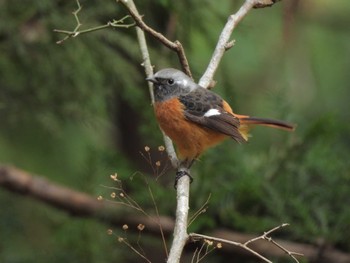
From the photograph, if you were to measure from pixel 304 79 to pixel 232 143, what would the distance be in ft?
5.49

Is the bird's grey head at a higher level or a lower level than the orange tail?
higher

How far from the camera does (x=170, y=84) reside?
4.98 metres

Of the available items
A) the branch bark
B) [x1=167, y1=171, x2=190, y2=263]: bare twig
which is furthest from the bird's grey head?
the branch bark

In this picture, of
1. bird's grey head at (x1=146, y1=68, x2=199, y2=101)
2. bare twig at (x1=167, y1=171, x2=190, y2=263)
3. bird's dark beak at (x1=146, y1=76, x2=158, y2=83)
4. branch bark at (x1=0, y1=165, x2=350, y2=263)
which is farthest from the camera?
branch bark at (x1=0, y1=165, x2=350, y2=263)

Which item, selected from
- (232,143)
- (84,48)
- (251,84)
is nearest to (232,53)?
(251,84)

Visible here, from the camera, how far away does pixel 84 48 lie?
5738 millimetres

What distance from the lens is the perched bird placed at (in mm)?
4910

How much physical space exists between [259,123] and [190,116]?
1.52 ft

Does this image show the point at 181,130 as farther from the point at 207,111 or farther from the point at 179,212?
the point at 179,212

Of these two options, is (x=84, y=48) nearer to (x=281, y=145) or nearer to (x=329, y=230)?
(x=281, y=145)

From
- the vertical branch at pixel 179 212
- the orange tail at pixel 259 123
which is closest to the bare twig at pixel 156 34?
the vertical branch at pixel 179 212

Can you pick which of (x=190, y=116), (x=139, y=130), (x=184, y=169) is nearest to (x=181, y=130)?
(x=190, y=116)

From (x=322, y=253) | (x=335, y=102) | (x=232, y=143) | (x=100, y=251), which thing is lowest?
(x=100, y=251)

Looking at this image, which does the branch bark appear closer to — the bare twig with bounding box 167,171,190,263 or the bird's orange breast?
the bird's orange breast
